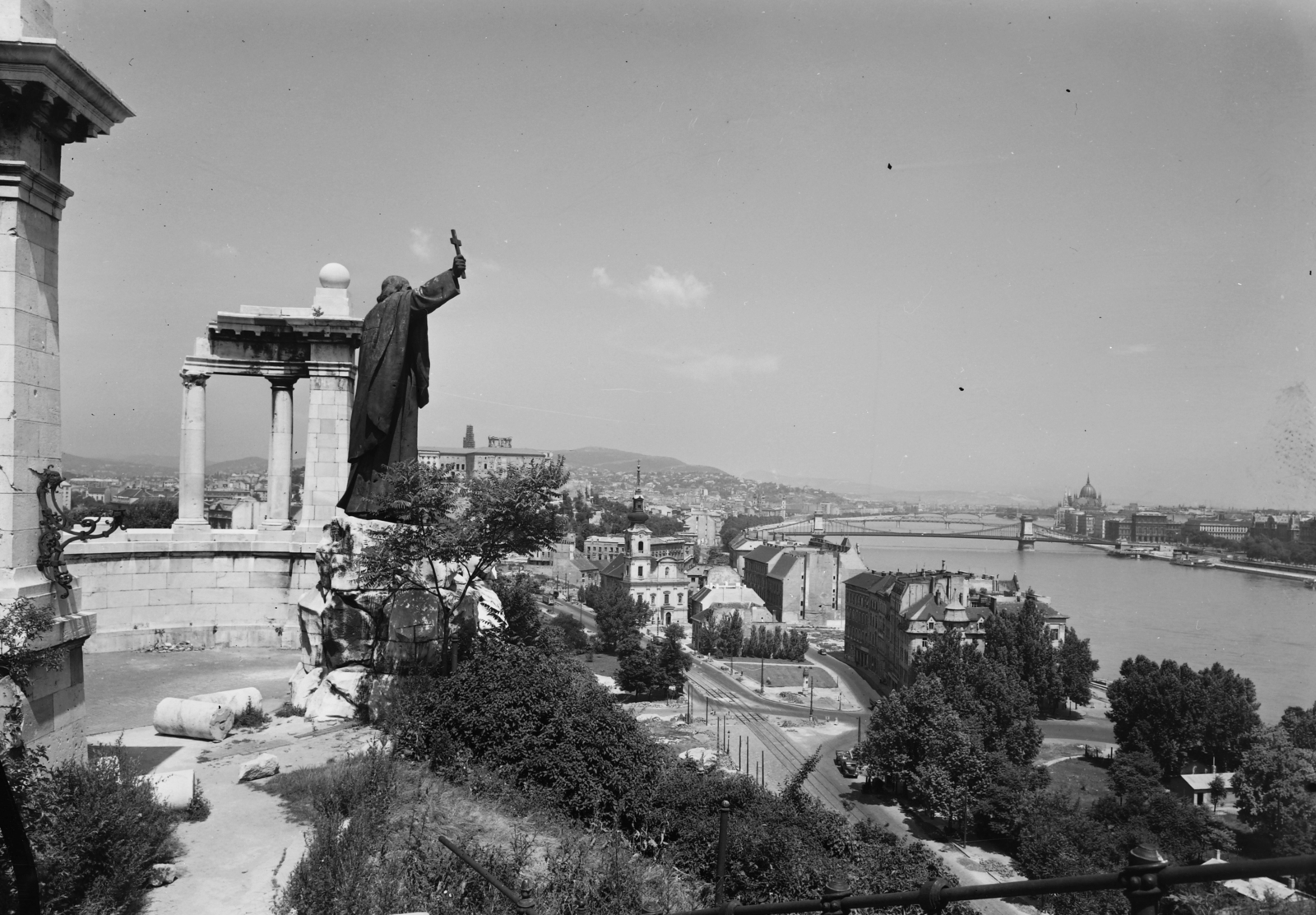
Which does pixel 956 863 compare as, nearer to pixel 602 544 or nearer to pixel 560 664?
pixel 560 664

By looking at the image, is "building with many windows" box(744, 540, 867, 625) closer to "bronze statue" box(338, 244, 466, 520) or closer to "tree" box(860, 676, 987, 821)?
"tree" box(860, 676, 987, 821)

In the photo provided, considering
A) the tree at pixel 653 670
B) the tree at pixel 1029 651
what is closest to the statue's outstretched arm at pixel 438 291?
the tree at pixel 653 670

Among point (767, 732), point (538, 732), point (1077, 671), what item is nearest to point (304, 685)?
point (538, 732)

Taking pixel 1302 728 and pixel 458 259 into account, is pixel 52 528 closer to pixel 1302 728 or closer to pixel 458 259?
pixel 458 259

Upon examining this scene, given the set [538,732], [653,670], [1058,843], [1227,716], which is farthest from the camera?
[653,670]

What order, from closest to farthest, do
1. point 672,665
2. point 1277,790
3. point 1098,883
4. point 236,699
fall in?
point 1098,883
point 236,699
point 1277,790
point 672,665

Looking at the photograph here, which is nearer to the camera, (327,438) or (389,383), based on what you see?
(389,383)
